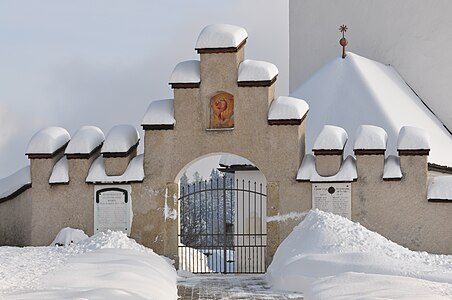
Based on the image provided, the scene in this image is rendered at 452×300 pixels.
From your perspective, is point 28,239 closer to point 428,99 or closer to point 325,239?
point 325,239

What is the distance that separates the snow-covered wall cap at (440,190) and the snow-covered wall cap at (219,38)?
586cm

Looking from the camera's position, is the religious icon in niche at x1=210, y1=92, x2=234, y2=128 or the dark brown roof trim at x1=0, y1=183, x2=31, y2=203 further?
the dark brown roof trim at x1=0, y1=183, x2=31, y2=203

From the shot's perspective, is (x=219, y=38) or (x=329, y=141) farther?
(x=219, y=38)

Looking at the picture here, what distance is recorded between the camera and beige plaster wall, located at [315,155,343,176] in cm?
2030

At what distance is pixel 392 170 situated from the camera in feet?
66.1

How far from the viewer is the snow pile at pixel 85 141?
21.0m

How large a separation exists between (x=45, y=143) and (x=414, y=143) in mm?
9165

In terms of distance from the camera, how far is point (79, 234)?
20531 millimetres

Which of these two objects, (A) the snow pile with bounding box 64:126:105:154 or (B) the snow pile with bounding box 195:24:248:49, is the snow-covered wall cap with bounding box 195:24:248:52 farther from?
(A) the snow pile with bounding box 64:126:105:154

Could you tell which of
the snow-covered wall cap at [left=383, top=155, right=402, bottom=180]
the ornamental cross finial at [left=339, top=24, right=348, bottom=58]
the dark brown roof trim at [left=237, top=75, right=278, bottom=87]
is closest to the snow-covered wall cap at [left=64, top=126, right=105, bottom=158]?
the dark brown roof trim at [left=237, top=75, right=278, bottom=87]

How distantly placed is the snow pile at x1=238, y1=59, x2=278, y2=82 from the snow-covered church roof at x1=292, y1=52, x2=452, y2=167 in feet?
11.5

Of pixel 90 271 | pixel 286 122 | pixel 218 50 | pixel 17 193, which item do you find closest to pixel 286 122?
pixel 286 122

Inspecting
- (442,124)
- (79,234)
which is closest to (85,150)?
(79,234)

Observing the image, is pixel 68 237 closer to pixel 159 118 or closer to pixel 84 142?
pixel 84 142
